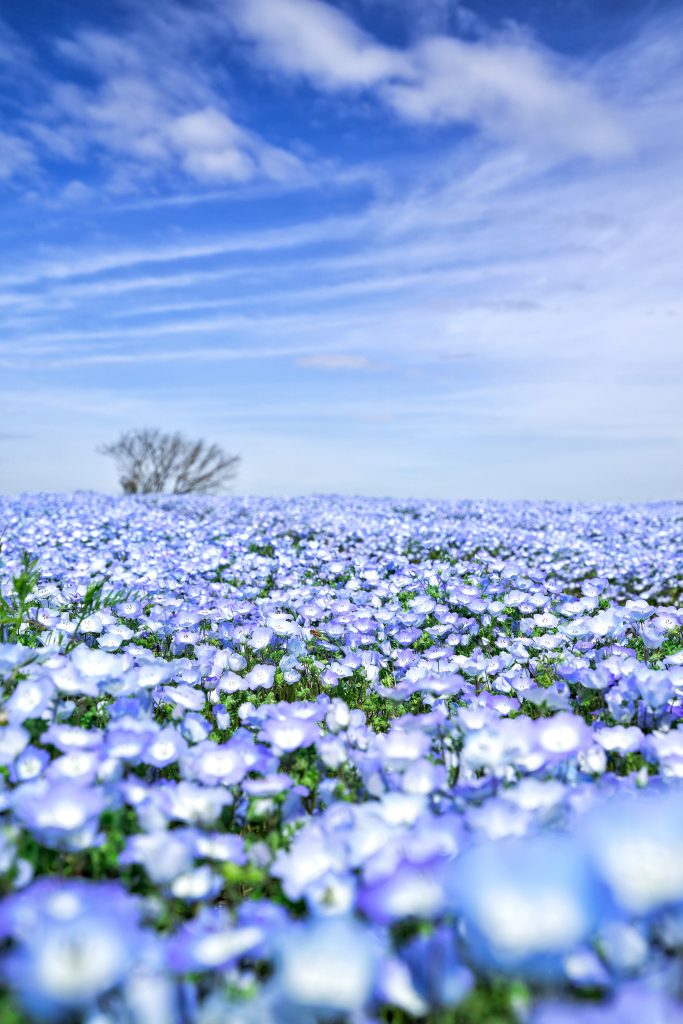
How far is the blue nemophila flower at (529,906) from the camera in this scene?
114cm

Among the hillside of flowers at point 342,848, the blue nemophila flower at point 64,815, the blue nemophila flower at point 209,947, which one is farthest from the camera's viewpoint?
the blue nemophila flower at point 64,815

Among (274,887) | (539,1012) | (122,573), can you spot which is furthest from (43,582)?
(539,1012)

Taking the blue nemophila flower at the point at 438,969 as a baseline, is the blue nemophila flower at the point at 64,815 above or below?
above

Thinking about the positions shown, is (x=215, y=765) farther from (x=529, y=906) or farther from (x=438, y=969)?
(x=529, y=906)

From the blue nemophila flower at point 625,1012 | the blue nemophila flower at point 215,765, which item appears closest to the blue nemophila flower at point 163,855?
the blue nemophila flower at point 215,765

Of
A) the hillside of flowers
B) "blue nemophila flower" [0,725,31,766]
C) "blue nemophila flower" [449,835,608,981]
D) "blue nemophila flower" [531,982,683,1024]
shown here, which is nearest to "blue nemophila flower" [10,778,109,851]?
the hillside of flowers

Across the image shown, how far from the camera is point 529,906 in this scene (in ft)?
3.81

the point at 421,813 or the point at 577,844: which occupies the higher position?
the point at 577,844

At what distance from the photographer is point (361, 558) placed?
8.02 m

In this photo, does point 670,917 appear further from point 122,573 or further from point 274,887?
point 122,573

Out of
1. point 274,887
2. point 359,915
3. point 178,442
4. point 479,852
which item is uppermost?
point 178,442

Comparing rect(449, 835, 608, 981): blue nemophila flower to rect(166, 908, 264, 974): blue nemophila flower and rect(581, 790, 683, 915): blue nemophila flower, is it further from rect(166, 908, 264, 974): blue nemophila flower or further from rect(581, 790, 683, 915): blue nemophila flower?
rect(166, 908, 264, 974): blue nemophila flower

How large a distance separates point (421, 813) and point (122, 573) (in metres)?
5.21

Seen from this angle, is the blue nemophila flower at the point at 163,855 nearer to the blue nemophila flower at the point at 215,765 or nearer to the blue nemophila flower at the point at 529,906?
the blue nemophila flower at the point at 215,765
